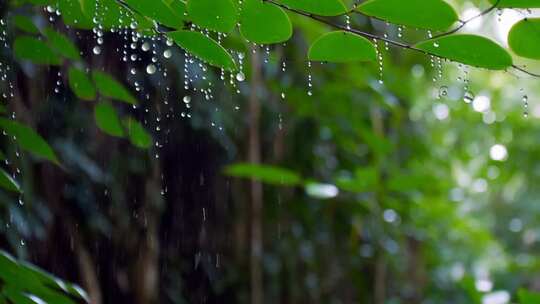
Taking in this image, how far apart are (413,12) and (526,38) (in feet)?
0.27

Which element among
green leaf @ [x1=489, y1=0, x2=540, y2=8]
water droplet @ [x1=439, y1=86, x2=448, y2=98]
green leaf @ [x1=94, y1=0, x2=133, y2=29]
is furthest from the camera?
water droplet @ [x1=439, y1=86, x2=448, y2=98]

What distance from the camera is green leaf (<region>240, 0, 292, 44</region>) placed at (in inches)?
17.2

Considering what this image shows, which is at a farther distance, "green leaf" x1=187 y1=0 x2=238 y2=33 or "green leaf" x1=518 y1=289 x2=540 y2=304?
"green leaf" x1=518 y1=289 x2=540 y2=304

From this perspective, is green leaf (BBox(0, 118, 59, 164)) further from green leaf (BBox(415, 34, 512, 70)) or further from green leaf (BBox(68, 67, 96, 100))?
green leaf (BBox(415, 34, 512, 70))

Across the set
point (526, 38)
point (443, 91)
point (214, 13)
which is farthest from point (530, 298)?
point (214, 13)

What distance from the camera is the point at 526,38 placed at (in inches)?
17.3

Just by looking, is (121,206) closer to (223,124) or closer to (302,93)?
(223,124)

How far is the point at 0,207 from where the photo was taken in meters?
0.94

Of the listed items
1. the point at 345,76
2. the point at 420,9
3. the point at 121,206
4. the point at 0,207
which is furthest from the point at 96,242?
the point at 420,9

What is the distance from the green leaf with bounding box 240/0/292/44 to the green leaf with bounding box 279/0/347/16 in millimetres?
13

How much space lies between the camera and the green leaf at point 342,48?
0.45 metres

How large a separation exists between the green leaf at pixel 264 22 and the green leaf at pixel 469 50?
9cm

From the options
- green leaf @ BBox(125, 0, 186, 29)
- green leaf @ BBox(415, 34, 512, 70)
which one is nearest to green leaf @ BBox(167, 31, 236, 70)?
green leaf @ BBox(125, 0, 186, 29)

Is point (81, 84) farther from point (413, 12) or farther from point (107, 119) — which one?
point (413, 12)
